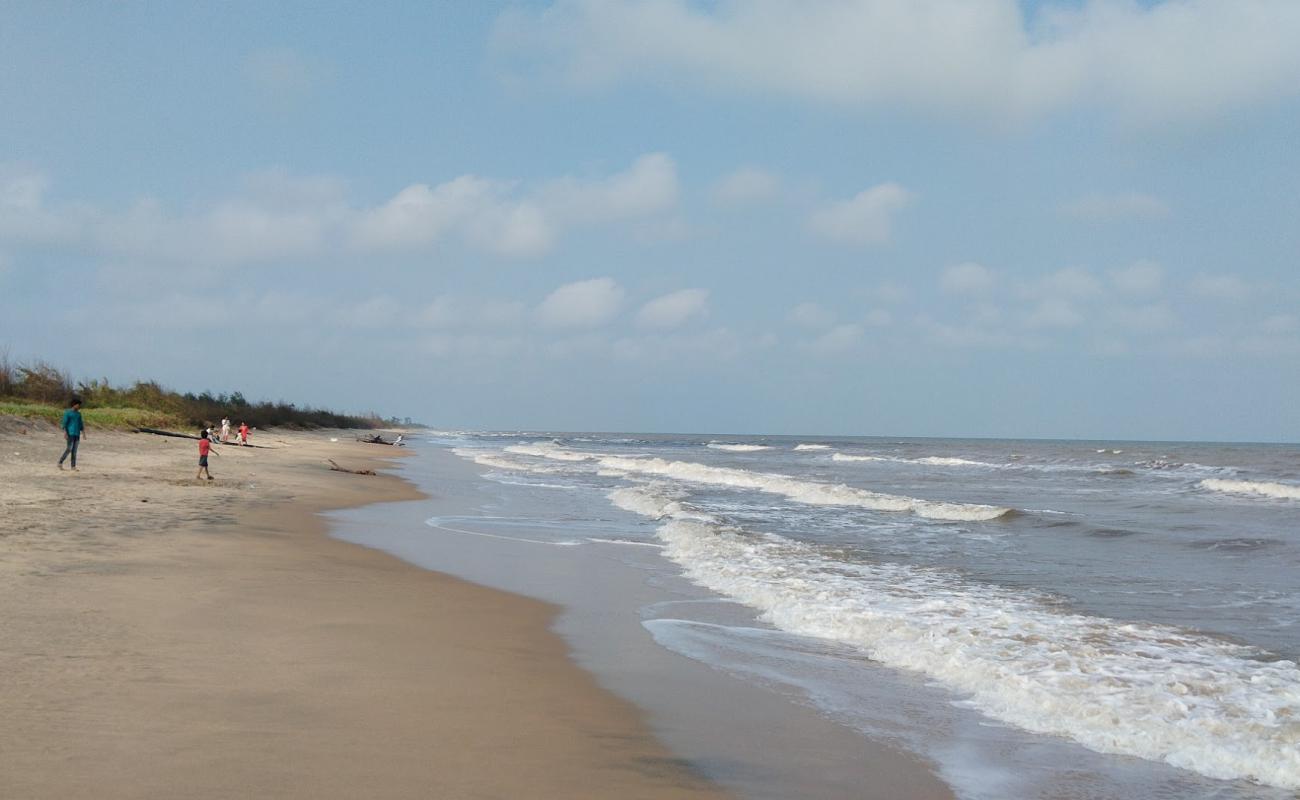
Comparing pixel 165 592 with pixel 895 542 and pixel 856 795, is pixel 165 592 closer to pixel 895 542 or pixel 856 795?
pixel 856 795

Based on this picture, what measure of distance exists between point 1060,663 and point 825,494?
60.2 feet

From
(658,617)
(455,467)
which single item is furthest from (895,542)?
(455,467)

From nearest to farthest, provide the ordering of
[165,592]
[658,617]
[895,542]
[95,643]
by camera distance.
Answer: [95,643]
[165,592]
[658,617]
[895,542]

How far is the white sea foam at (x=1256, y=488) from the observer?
27.9 metres

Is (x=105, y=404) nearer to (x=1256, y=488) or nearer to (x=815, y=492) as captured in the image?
(x=815, y=492)

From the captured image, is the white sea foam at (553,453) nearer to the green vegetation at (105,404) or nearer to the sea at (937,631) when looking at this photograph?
the green vegetation at (105,404)

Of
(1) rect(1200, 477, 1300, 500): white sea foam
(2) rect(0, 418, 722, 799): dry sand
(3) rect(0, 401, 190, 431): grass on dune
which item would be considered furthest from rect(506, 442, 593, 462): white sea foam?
(2) rect(0, 418, 722, 799): dry sand

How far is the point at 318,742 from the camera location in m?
4.49

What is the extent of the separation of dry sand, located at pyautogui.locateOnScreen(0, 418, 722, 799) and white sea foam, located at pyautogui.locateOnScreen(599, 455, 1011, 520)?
14036 mm

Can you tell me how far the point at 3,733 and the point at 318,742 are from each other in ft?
4.58

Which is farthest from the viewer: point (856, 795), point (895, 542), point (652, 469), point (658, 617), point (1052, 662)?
point (652, 469)

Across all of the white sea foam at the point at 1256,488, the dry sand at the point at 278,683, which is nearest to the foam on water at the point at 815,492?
the white sea foam at the point at 1256,488

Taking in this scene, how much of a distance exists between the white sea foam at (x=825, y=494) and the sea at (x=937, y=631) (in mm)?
299

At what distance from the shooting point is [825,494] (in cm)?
2527
